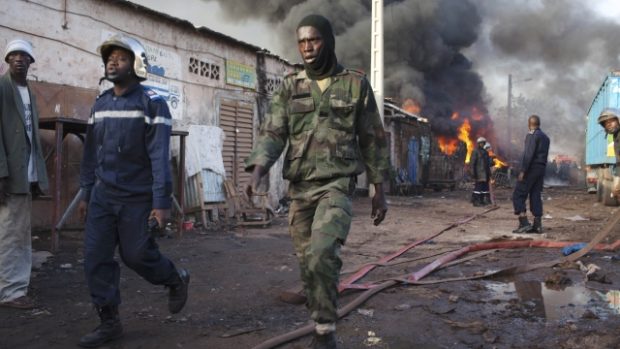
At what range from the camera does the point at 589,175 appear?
17750 millimetres

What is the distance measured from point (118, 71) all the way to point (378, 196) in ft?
5.85

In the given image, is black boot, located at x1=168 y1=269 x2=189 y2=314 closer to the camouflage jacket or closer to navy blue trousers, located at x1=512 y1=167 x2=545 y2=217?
the camouflage jacket

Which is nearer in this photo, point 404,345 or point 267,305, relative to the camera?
point 404,345

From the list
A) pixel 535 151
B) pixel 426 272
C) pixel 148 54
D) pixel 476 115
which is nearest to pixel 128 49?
pixel 426 272

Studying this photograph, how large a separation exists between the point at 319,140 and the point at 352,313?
1.49m

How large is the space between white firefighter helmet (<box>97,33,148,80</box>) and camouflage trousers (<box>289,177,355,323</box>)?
1.25 metres

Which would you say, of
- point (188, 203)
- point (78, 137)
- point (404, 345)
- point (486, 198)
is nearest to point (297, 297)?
point (404, 345)

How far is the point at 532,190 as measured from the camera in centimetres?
834

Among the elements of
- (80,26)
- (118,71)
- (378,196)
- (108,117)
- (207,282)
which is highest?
(80,26)

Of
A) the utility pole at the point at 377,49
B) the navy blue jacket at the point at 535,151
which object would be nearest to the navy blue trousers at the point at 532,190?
the navy blue jacket at the point at 535,151

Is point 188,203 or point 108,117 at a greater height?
point 108,117

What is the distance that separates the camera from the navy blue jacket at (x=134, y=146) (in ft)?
10.4

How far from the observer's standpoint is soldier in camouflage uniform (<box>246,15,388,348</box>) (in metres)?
2.96

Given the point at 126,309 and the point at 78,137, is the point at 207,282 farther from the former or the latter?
the point at 78,137
